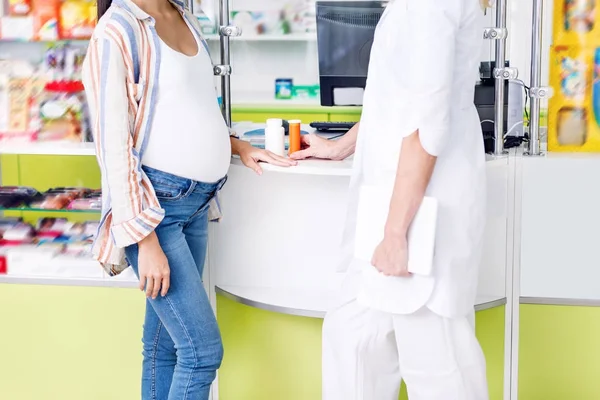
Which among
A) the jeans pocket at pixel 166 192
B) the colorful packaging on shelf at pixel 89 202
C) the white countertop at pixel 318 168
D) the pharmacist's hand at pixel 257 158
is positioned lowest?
the colorful packaging on shelf at pixel 89 202

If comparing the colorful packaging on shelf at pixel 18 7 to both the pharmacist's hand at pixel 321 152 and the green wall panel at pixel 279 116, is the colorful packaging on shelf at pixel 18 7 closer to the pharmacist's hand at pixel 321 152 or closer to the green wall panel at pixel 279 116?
the pharmacist's hand at pixel 321 152

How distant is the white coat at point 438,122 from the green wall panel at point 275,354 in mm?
767

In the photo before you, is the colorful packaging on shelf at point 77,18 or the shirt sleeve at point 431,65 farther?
the colorful packaging on shelf at point 77,18

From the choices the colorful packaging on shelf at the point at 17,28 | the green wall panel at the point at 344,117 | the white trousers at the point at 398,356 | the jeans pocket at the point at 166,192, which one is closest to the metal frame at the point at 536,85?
the white trousers at the point at 398,356

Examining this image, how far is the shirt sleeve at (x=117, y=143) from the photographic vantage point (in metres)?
2.03

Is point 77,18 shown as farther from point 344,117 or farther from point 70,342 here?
point 344,117

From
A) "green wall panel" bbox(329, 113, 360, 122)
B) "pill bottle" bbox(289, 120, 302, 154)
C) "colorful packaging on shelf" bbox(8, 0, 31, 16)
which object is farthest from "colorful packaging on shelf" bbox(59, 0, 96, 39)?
"green wall panel" bbox(329, 113, 360, 122)

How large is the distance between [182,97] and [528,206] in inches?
42.7

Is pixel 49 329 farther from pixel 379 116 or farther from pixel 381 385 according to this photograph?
pixel 379 116

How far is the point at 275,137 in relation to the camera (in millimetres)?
2549

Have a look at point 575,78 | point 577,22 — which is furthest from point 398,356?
point 577,22

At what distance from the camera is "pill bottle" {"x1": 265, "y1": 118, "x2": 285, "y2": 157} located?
2545 millimetres

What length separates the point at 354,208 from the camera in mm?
2125

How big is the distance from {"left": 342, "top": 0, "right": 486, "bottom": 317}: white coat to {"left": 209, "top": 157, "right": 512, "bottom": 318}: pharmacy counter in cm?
58
